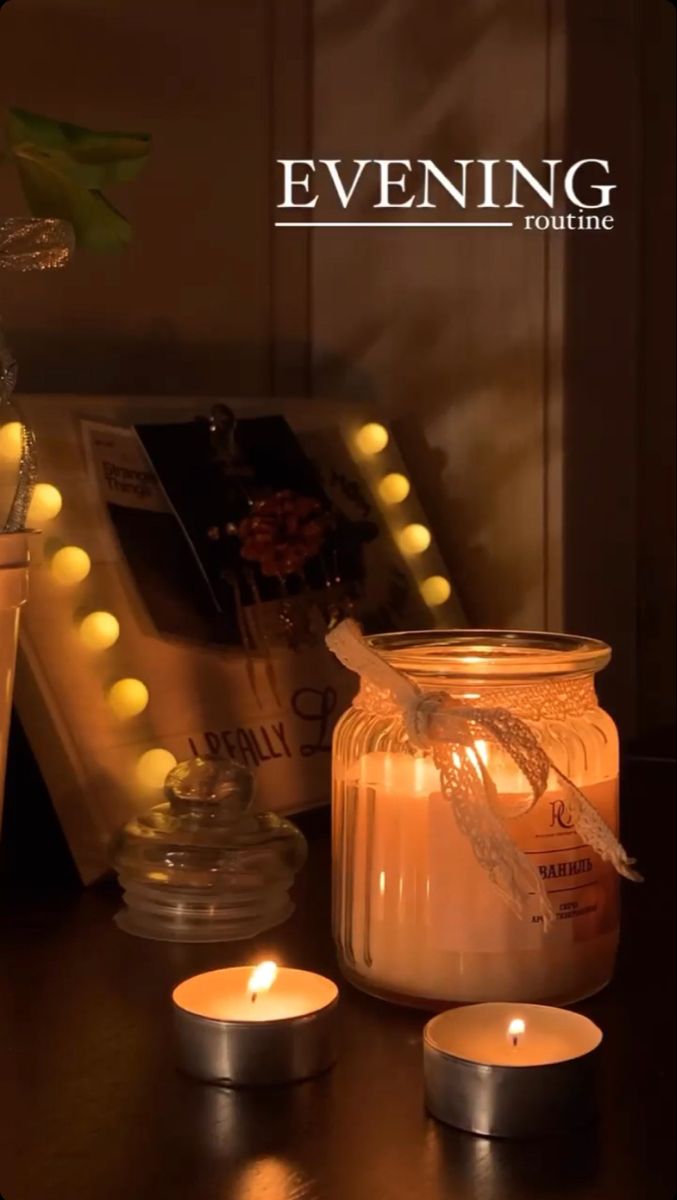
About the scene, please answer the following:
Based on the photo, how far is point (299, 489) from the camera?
882 mm

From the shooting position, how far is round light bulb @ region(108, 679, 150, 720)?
73cm

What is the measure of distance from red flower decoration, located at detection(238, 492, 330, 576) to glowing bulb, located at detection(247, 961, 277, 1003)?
0.35 m

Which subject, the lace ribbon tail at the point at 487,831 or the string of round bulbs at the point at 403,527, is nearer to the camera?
the lace ribbon tail at the point at 487,831

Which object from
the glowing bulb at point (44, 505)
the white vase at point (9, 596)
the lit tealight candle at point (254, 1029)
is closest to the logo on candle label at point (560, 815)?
the lit tealight candle at point (254, 1029)

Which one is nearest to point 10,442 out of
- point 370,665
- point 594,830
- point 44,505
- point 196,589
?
point 44,505

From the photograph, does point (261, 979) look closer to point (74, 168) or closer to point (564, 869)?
point (564, 869)

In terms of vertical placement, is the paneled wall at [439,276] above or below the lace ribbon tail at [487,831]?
above

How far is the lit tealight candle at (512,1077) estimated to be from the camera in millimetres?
438

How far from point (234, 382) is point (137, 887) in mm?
425

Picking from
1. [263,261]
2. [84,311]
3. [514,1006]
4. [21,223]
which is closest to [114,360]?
[84,311]

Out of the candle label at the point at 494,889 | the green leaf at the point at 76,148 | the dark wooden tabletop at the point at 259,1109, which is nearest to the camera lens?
the dark wooden tabletop at the point at 259,1109

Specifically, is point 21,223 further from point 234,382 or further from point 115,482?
point 234,382

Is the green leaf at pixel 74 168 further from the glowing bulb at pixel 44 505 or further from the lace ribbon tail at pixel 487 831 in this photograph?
the lace ribbon tail at pixel 487 831

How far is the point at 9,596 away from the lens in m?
0.58
